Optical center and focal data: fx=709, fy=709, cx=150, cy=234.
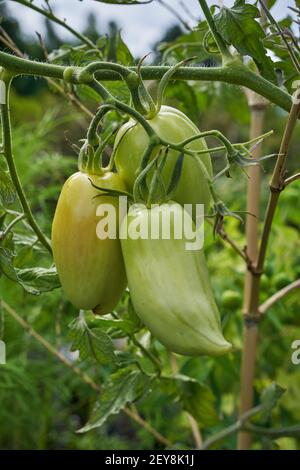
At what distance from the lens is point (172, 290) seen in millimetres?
438

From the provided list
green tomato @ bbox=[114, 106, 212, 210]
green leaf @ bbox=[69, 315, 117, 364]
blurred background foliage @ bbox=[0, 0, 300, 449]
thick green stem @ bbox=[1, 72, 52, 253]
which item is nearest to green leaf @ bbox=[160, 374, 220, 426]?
blurred background foliage @ bbox=[0, 0, 300, 449]

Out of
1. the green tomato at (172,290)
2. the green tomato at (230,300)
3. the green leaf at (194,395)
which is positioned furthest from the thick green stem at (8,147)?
the green tomato at (230,300)

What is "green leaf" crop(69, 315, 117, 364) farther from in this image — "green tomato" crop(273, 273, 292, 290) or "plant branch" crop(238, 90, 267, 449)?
"green tomato" crop(273, 273, 292, 290)

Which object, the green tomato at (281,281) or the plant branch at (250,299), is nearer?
the plant branch at (250,299)

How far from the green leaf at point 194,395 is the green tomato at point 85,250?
0.38 meters

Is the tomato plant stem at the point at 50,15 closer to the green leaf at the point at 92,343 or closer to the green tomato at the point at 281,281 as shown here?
the green leaf at the point at 92,343

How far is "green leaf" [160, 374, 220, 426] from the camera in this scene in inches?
33.9

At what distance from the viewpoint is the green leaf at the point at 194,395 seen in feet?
2.83

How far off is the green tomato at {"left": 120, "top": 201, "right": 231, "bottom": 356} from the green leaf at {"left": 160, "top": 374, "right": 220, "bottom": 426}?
42 cm

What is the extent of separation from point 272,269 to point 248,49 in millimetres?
683

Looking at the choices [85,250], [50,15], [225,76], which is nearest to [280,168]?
[225,76]

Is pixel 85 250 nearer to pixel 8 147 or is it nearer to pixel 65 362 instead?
pixel 8 147
